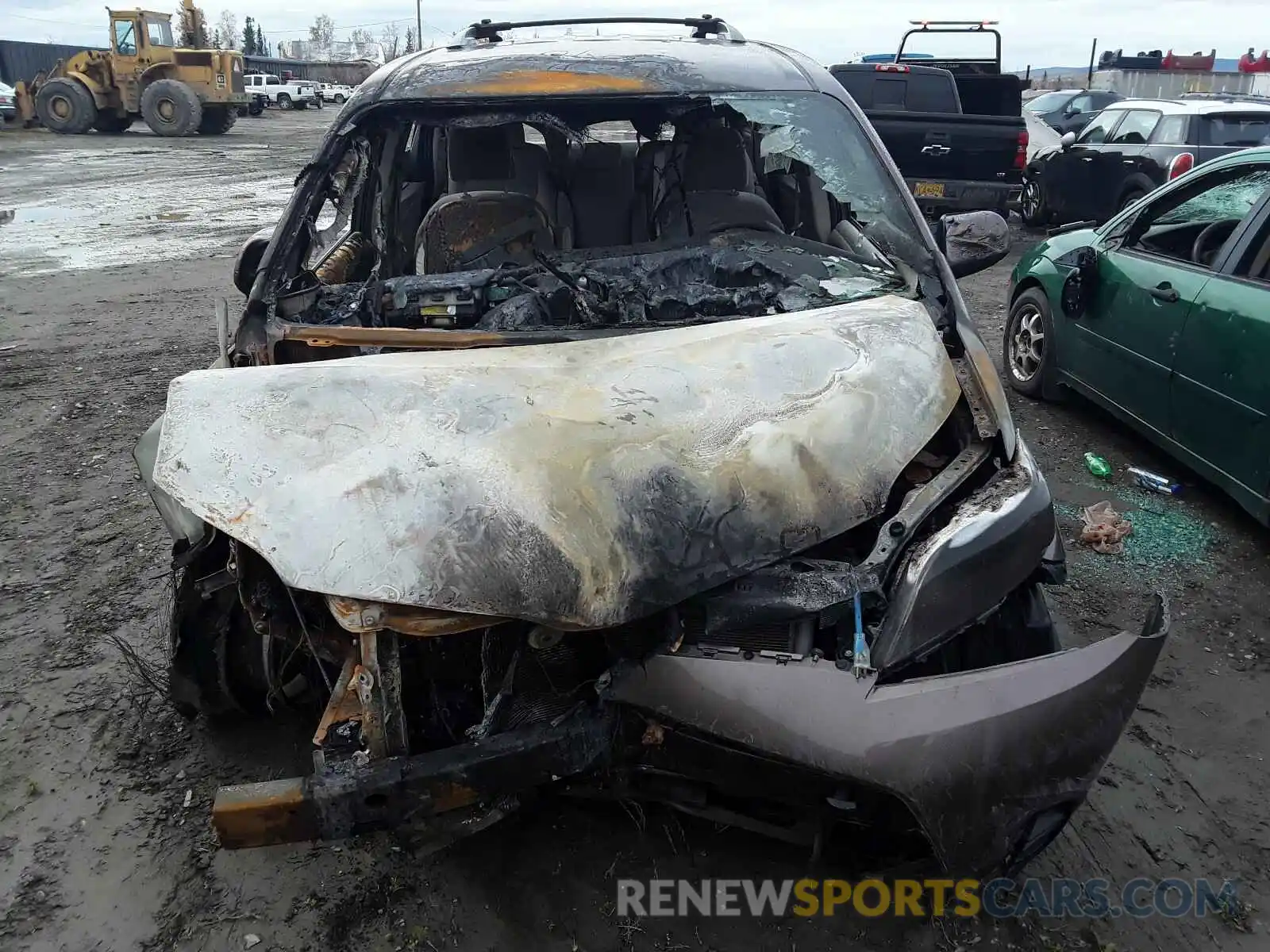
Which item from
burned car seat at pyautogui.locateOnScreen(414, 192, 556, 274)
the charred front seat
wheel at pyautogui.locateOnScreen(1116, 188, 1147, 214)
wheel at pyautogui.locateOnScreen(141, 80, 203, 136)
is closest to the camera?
burned car seat at pyautogui.locateOnScreen(414, 192, 556, 274)

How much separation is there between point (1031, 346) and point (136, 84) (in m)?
23.3

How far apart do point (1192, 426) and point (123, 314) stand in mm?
7171

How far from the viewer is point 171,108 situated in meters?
21.5

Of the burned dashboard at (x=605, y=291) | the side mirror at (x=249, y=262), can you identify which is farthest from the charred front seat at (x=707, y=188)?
the side mirror at (x=249, y=262)

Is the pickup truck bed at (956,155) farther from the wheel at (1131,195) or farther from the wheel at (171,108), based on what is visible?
the wheel at (171,108)

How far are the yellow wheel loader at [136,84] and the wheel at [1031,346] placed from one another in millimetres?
21835

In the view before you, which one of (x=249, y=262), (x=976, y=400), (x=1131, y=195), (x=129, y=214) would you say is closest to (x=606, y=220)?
(x=249, y=262)

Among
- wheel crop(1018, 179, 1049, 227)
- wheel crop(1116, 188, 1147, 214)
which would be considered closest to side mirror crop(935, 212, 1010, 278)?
wheel crop(1116, 188, 1147, 214)

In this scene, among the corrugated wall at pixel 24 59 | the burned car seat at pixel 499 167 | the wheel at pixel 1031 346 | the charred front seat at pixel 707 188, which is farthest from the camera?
the corrugated wall at pixel 24 59

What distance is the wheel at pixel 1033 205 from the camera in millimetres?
10016

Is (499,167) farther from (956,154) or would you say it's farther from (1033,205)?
(1033,205)

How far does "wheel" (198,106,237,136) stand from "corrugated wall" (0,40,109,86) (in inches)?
566

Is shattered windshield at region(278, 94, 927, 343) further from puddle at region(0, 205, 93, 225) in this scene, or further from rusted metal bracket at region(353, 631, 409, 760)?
puddle at region(0, 205, 93, 225)

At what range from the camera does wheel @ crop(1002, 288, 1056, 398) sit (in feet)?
16.3
